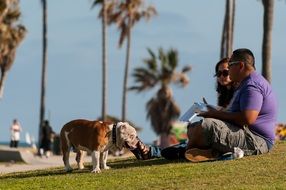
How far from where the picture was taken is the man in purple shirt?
13078mm

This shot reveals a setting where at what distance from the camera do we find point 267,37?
25719 millimetres

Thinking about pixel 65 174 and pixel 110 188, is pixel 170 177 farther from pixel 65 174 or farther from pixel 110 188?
pixel 65 174

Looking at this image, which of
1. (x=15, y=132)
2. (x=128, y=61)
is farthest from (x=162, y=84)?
(x=15, y=132)

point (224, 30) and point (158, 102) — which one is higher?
point (224, 30)

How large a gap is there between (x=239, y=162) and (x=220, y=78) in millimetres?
1862

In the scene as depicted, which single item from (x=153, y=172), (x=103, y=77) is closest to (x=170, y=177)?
(x=153, y=172)

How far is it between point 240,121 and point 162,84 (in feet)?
162

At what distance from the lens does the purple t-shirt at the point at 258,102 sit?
1308cm

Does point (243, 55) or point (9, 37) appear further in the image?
point (9, 37)

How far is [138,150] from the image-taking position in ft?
47.9

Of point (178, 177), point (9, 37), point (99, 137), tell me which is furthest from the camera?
point (9, 37)

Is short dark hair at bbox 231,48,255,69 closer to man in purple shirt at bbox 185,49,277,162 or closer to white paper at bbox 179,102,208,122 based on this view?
man in purple shirt at bbox 185,49,277,162

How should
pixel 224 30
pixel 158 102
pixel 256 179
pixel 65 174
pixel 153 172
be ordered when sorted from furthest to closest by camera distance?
pixel 158 102 → pixel 224 30 → pixel 65 174 → pixel 153 172 → pixel 256 179

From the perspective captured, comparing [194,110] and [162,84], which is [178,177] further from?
[162,84]
